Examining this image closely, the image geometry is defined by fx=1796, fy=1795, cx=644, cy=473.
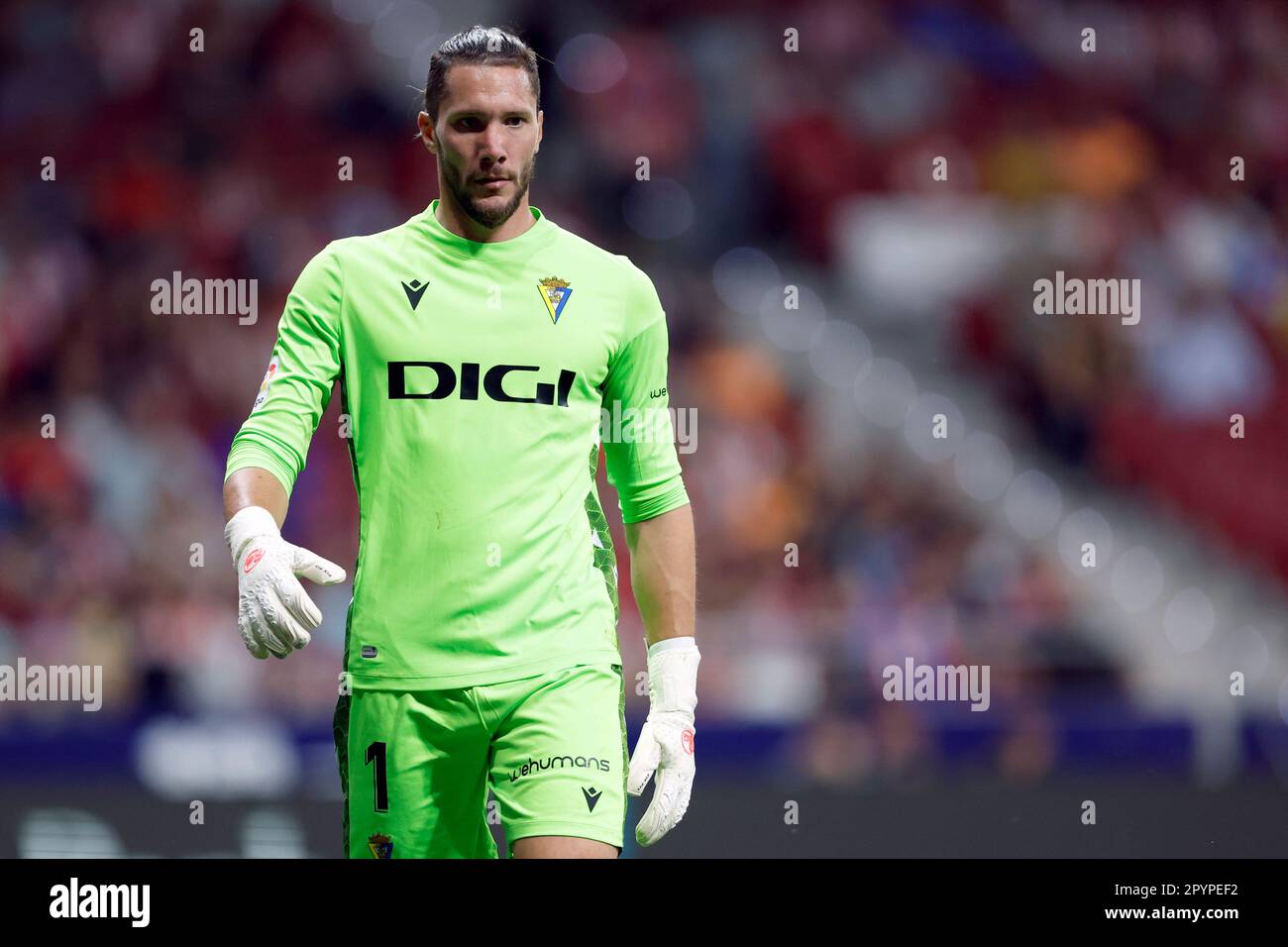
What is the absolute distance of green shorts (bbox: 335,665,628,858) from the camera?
386 centimetres

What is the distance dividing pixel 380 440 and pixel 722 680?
15.2 ft

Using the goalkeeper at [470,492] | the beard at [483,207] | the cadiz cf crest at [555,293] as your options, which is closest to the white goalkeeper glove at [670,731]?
the goalkeeper at [470,492]

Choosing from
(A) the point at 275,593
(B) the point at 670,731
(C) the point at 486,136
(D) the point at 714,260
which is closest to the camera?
(A) the point at 275,593

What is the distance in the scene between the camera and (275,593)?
355 centimetres

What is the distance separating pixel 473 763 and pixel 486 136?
1.39m

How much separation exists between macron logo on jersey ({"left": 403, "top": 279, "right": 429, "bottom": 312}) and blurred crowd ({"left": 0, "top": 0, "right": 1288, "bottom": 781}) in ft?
14.1

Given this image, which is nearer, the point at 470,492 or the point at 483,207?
the point at 470,492

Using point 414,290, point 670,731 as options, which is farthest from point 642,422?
point 670,731

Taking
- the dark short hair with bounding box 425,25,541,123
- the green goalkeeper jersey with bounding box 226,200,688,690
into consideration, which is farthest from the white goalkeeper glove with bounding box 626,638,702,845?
the dark short hair with bounding box 425,25,541,123
